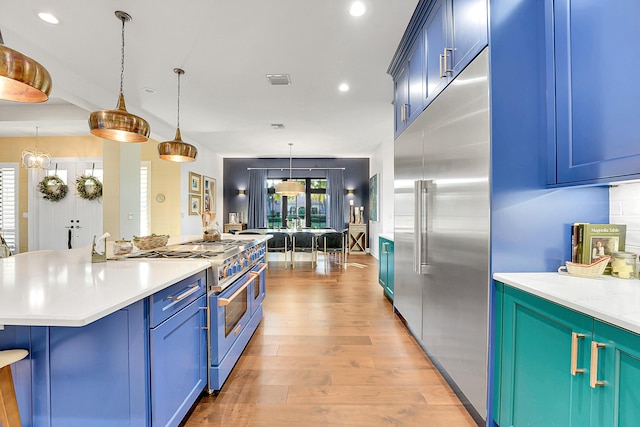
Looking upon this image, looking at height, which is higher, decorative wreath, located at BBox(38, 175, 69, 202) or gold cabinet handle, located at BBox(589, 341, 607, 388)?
decorative wreath, located at BBox(38, 175, 69, 202)

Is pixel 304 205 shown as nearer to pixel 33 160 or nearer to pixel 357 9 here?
pixel 33 160

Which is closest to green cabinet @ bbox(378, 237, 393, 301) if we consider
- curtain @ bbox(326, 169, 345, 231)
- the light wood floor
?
the light wood floor

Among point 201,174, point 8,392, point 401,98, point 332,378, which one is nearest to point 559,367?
point 332,378

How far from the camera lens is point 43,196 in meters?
6.07

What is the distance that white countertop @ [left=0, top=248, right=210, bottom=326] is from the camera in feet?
3.06

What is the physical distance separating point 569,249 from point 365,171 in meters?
7.47

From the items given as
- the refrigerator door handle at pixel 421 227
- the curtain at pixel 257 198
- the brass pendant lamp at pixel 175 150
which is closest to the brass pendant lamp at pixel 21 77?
the brass pendant lamp at pixel 175 150

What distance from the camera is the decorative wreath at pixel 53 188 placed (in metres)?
5.98

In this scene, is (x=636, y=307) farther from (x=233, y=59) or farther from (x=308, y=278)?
(x=308, y=278)

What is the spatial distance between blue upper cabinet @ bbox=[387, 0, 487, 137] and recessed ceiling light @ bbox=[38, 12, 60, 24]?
2.96 meters

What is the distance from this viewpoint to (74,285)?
126 cm

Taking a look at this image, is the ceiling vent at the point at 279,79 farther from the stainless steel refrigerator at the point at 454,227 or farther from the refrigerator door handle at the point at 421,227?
the refrigerator door handle at the point at 421,227

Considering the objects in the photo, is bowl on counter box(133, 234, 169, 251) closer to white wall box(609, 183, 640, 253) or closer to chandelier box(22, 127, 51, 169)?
white wall box(609, 183, 640, 253)

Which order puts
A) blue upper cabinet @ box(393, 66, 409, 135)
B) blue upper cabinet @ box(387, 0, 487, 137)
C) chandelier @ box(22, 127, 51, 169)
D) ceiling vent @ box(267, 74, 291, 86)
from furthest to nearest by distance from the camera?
chandelier @ box(22, 127, 51, 169)
ceiling vent @ box(267, 74, 291, 86)
blue upper cabinet @ box(393, 66, 409, 135)
blue upper cabinet @ box(387, 0, 487, 137)
